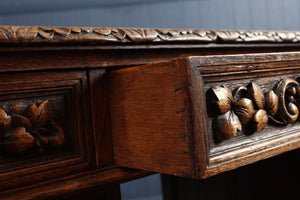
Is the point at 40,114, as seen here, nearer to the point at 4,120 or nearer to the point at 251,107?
the point at 4,120

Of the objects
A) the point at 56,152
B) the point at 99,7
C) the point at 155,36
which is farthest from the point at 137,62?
the point at 99,7

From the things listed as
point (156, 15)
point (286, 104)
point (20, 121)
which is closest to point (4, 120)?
point (20, 121)

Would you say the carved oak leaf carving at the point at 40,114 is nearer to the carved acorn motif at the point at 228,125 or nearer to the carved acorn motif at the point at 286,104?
the carved acorn motif at the point at 228,125

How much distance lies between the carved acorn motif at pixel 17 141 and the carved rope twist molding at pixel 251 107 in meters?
0.20

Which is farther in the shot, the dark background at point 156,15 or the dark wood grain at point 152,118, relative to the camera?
the dark background at point 156,15

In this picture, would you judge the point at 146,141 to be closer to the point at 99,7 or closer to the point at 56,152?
the point at 56,152

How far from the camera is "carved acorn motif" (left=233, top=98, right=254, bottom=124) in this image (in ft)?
1.28

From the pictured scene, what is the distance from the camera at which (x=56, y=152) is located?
38 cm

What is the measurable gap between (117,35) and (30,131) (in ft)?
0.49

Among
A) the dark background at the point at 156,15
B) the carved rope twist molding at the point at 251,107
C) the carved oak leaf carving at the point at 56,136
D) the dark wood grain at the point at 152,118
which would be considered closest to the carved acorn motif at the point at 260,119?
the carved rope twist molding at the point at 251,107

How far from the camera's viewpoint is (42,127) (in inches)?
14.5

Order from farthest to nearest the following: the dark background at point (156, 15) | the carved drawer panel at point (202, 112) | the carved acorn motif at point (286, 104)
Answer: the dark background at point (156, 15)
the carved acorn motif at point (286, 104)
the carved drawer panel at point (202, 112)

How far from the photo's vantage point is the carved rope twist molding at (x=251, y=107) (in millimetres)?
365

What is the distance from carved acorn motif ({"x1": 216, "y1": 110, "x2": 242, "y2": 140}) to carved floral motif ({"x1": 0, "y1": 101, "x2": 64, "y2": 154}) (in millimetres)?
180
